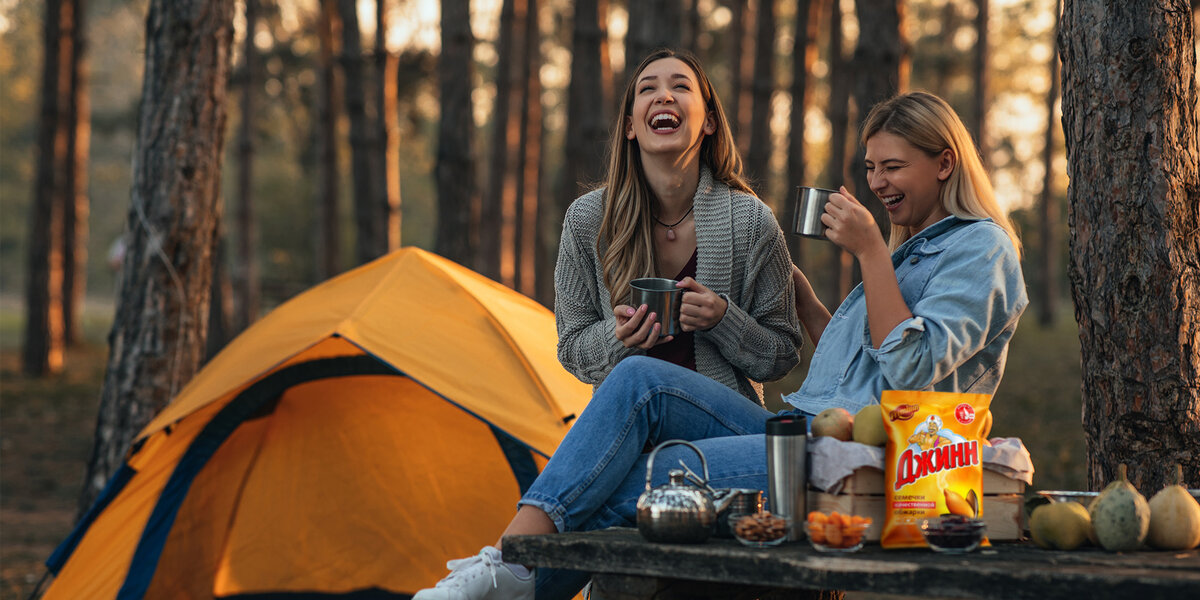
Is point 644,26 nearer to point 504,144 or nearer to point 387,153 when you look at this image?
point 387,153

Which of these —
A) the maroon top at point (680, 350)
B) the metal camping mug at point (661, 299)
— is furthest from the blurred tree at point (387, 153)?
the metal camping mug at point (661, 299)

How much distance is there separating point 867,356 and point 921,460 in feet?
1.71

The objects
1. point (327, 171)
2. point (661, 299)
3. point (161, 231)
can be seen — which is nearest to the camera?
point (661, 299)

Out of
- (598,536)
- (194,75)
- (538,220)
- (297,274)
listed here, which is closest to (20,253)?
(297,274)

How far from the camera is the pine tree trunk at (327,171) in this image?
13.4 m

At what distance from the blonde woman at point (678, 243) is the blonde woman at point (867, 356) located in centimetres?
36

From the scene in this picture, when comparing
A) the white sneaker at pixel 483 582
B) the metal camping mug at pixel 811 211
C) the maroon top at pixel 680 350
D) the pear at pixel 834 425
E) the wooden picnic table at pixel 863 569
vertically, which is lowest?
the white sneaker at pixel 483 582

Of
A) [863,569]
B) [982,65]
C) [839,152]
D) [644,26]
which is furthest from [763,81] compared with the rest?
[863,569]

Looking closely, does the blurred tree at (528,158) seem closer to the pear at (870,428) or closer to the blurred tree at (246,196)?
the blurred tree at (246,196)

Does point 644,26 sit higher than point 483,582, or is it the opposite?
point 644,26

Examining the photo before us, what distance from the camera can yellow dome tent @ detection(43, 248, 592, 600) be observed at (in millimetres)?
4484

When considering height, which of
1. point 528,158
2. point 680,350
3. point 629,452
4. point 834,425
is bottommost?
point 629,452

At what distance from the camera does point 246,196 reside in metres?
14.2

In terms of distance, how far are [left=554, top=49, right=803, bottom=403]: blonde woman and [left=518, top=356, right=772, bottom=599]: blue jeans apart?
0.40m
